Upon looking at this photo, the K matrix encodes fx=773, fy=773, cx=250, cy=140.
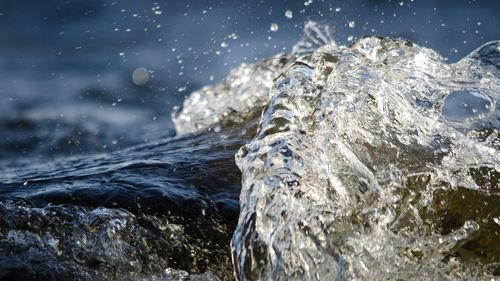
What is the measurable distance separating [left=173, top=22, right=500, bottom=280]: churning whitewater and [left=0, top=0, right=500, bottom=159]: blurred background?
8.30 ft

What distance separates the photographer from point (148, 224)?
2072 mm

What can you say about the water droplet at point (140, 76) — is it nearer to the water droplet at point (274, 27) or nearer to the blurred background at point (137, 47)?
the blurred background at point (137, 47)

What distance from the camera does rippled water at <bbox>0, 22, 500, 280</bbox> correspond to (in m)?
1.90

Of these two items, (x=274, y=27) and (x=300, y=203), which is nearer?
(x=300, y=203)

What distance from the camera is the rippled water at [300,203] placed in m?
1.90

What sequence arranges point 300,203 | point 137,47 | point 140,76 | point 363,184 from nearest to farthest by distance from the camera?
1. point 300,203
2. point 363,184
3. point 140,76
4. point 137,47

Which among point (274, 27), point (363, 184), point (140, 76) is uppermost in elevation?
point (363, 184)

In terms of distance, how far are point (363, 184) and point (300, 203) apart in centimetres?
21

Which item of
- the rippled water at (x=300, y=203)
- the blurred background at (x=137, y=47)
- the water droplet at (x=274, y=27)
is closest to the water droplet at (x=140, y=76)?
the blurred background at (x=137, y=47)

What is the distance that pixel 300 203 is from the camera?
6.36ft

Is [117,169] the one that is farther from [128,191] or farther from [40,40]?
[40,40]

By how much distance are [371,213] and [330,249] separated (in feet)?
0.55

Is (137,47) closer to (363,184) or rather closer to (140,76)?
(140,76)

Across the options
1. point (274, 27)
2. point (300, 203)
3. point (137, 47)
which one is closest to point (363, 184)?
point (300, 203)
